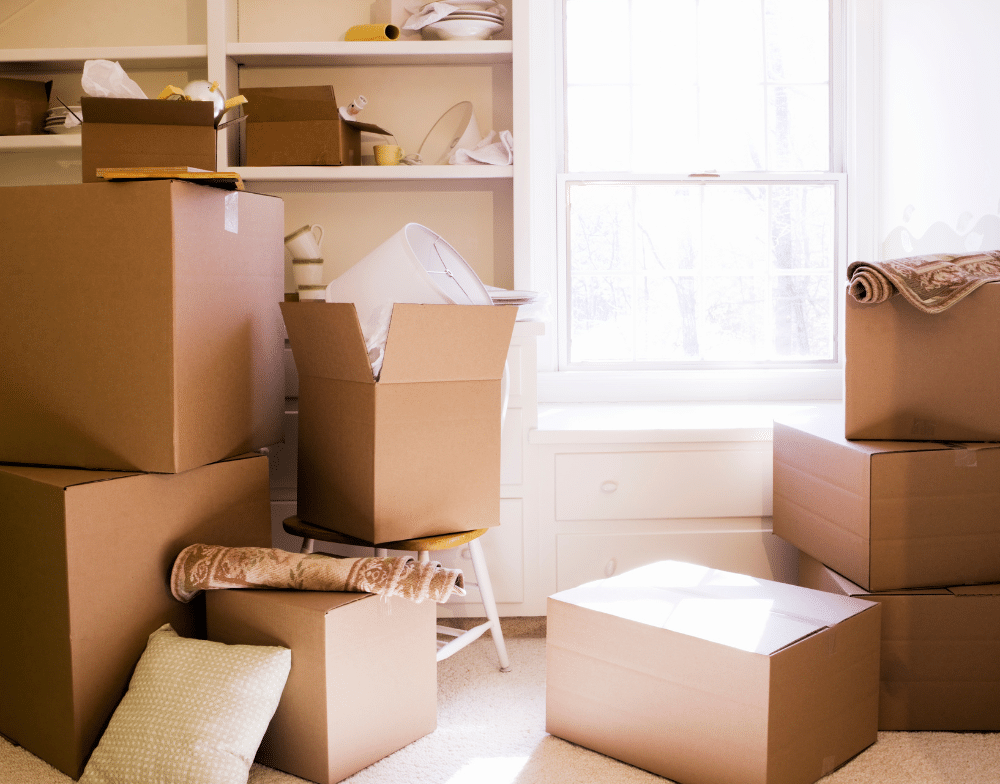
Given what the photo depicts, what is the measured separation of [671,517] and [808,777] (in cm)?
84

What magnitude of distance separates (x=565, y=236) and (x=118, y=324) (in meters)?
1.55

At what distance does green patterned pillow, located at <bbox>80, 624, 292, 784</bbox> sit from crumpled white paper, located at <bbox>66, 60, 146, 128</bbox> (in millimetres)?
1189

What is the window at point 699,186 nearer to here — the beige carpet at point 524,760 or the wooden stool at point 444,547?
the wooden stool at point 444,547

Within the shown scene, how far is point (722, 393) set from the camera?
276cm

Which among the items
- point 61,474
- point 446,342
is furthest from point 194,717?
point 446,342

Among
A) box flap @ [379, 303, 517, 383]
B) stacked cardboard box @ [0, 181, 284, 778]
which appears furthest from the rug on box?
stacked cardboard box @ [0, 181, 284, 778]

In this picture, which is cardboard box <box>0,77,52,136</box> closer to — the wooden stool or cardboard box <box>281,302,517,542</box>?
cardboard box <box>281,302,517,542</box>

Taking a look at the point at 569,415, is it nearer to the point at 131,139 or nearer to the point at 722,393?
the point at 722,393

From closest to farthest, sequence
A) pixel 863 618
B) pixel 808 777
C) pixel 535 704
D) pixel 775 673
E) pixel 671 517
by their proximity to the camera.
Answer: pixel 775 673
pixel 808 777
pixel 863 618
pixel 535 704
pixel 671 517

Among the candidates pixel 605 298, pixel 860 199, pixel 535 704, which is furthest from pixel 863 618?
pixel 860 199

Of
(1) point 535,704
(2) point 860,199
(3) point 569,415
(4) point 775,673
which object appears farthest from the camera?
(2) point 860,199

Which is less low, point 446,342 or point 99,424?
point 446,342

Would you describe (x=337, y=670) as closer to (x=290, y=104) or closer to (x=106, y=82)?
(x=106, y=82)

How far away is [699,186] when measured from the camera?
9.14 ft
